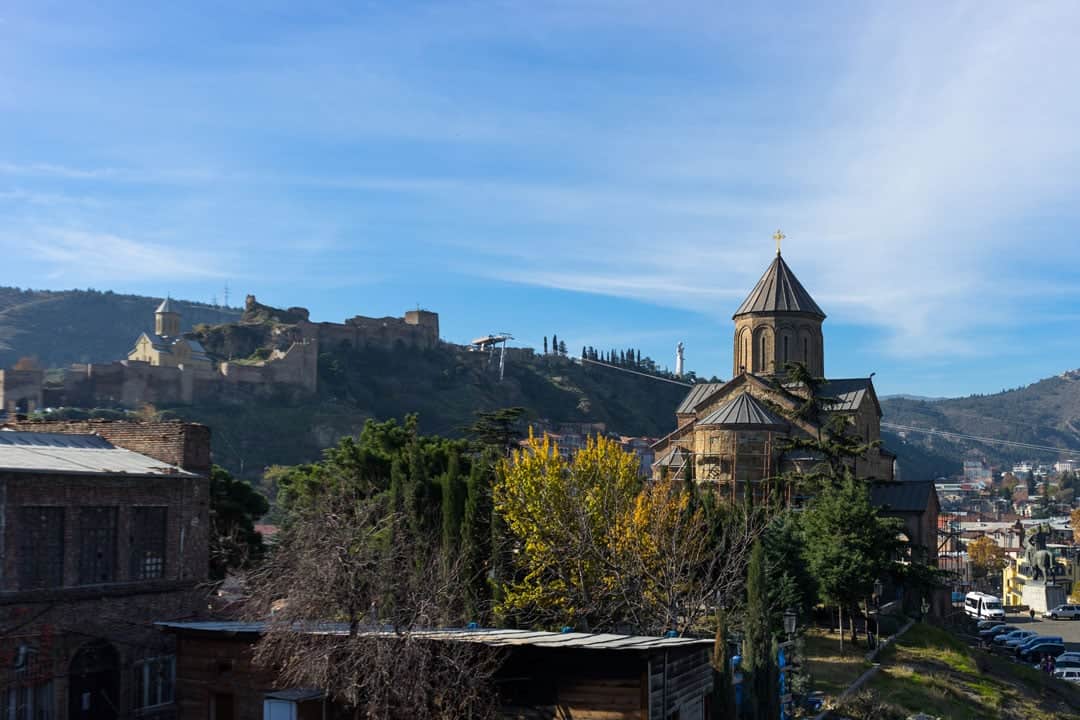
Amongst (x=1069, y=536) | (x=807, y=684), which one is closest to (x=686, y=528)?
(x=807, y=684)

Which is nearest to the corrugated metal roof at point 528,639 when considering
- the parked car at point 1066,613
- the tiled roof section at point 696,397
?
the tiled roof section at point 696,397

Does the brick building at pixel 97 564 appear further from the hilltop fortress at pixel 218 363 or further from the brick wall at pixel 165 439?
the hilltop fortress at pixel 218 363

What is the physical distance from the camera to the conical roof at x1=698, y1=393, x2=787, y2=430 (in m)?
40.8

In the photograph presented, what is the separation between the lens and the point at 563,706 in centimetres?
1456

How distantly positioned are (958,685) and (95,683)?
20.7 metres

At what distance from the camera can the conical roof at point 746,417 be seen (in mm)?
40750

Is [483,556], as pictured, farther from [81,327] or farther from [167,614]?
[81,327]

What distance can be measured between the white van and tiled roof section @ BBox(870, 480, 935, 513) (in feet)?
54.0

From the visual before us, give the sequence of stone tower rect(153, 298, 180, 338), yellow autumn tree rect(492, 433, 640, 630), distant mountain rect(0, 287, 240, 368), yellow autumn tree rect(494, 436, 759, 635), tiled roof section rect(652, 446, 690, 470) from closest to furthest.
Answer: yellow autumn tree rect(494, 436, 759, 635) → yellow autumn tree rect(492, 433, 640, 630) → tiled roof section rect(652, 446, 690, 470) → stone tower rect(153, 298, 180, 338) → distant mountain rect(0, 287, 240, 368)

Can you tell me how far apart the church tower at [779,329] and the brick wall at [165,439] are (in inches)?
1179

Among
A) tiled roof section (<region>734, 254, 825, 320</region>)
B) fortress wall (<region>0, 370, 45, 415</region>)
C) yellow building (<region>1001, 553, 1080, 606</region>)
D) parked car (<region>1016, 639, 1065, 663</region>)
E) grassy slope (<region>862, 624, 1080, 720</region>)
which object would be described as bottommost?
yellow building (<region>1001, 553, 1080, 606</region>)

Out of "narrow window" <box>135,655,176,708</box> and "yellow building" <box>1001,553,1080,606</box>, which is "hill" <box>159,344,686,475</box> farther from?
"narrow window" <box>135,655,176,708</box>

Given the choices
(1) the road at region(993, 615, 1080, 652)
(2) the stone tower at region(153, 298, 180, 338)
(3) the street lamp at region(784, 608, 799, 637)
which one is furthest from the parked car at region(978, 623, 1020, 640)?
(2) the stone tower at region(153, 298, 180, 338)

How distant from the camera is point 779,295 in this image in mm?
47094
